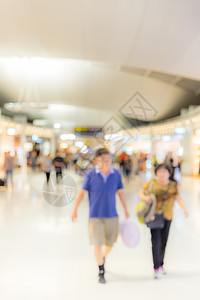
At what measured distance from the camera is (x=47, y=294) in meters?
3.33

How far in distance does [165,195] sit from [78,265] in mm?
1459

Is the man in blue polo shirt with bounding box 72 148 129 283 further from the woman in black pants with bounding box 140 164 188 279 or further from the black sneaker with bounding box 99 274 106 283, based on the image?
the woman in black pants with bounding box 140 164 188 279

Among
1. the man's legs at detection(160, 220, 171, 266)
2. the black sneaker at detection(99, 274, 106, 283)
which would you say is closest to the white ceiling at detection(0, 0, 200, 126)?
the man's legs at detection(160, 220, 171, 266)

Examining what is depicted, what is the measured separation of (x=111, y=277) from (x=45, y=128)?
36.7 metres

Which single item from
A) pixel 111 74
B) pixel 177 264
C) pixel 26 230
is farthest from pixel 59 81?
pixel 177 264

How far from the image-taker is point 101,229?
3707 millimetres

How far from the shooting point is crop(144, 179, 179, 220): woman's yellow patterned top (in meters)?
3.84

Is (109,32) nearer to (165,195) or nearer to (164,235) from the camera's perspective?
(165,195)

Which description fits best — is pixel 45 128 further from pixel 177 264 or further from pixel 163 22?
pixel 177 264

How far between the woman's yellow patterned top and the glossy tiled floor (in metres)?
0.76

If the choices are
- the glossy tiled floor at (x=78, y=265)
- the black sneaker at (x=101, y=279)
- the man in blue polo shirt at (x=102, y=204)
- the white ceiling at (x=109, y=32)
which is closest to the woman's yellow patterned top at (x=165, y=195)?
the man in blue polo shirt at (x=102, y=204)

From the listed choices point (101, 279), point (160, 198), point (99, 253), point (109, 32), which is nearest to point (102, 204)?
point (99, 253)

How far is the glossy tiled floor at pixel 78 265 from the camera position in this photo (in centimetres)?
339

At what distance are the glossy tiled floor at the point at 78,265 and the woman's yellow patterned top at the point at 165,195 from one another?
76 cm
